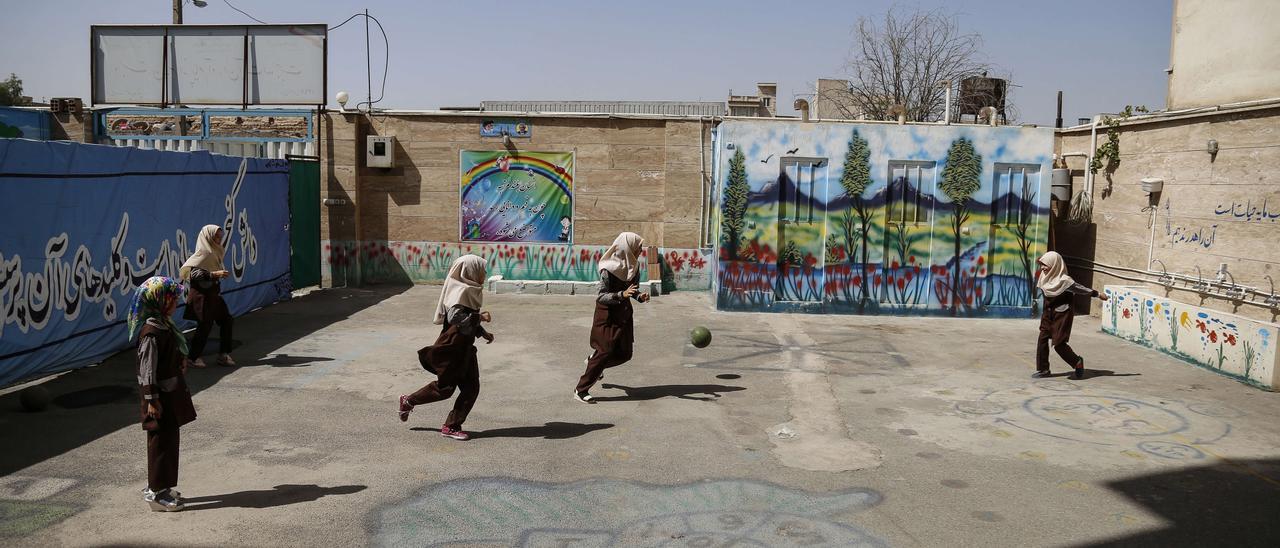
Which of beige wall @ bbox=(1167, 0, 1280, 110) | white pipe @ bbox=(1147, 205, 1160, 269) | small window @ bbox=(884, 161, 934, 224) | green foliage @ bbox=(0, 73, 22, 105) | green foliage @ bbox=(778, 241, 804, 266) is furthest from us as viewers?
green foliage @ bbox=(0, 73, 22, 105)

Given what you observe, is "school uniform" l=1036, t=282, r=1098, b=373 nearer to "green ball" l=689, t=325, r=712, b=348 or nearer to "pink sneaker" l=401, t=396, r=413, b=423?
"green ball" l=689, t=325, r=712, b=348

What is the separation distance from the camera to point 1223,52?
1333 centimetres

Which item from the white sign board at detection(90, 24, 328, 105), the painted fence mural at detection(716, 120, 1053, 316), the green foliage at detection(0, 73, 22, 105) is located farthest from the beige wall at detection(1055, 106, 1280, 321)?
the green foliage at detection(0, 73, 22, 105)

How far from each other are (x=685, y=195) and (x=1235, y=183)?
9.01 meters

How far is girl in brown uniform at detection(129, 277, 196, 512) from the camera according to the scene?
6.02 meters

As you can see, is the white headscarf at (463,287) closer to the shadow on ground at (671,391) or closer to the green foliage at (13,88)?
the shadow on ground at (671,391)

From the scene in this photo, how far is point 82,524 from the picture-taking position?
232 inches

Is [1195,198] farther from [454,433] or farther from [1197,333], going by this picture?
[454,433]

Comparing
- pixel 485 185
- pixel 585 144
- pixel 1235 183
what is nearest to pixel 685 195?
pixel 585 144

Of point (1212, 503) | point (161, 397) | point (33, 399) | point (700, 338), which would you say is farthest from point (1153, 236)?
point (33, 399)

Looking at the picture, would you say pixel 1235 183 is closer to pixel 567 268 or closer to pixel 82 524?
pixel 567 268

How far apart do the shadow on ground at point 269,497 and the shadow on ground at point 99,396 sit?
1.68 metres

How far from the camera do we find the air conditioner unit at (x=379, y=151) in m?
17.7

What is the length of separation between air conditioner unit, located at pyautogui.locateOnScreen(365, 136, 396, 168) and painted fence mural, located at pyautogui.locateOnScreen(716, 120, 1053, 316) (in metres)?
6.39
